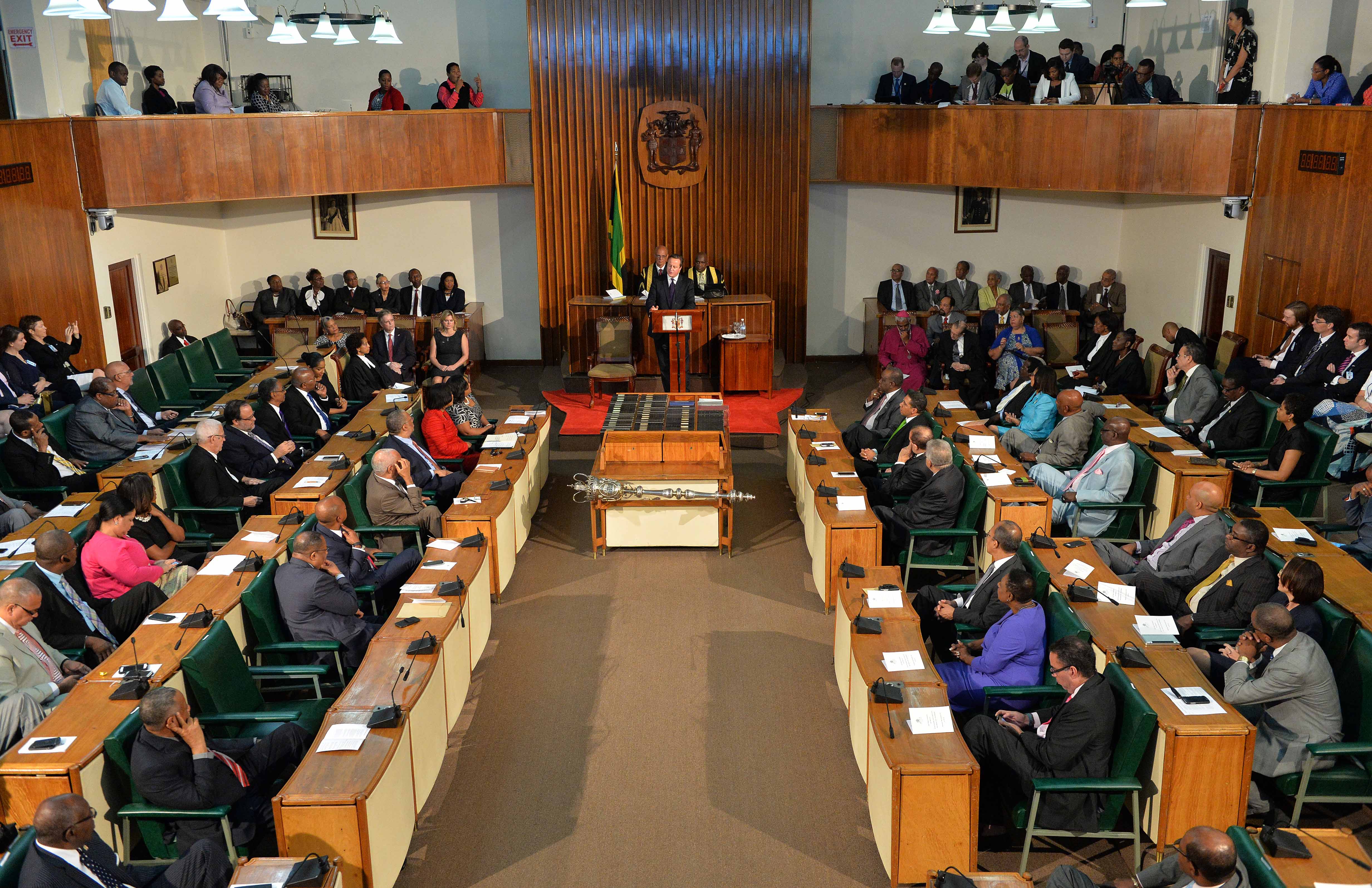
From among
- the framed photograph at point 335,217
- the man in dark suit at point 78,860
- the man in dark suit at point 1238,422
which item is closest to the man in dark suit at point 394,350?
the framed photograph at point 335,217

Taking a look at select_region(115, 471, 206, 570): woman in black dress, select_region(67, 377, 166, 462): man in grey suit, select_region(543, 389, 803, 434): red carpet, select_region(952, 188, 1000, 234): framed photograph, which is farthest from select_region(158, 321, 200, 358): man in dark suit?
select_region(952, 188, 1000, 234): framed photograph

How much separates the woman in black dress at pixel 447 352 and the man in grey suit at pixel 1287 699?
8.80 meters

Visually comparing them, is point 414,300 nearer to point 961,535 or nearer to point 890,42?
point 890,42

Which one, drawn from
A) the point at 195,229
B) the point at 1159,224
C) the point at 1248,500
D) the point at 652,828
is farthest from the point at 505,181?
the point at 652,828

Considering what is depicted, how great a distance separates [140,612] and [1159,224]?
12.0 meters

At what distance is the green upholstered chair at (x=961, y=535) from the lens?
7.38 m

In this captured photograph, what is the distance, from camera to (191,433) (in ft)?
29.6

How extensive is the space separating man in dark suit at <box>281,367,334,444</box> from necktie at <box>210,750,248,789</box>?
16.9 feet

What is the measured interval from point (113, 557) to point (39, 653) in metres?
1.02

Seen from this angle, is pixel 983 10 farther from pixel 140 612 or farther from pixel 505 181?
pixel 140 612

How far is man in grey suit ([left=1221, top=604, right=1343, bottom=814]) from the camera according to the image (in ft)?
16.5

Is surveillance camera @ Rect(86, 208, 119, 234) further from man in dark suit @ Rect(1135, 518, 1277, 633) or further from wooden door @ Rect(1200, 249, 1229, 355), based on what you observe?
wooden door @ Rect(1200, 249, 1229, 355)

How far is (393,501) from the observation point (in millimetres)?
7707

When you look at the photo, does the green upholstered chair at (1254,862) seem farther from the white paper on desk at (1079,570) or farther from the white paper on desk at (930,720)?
the white paper on desk at (1079,570)
